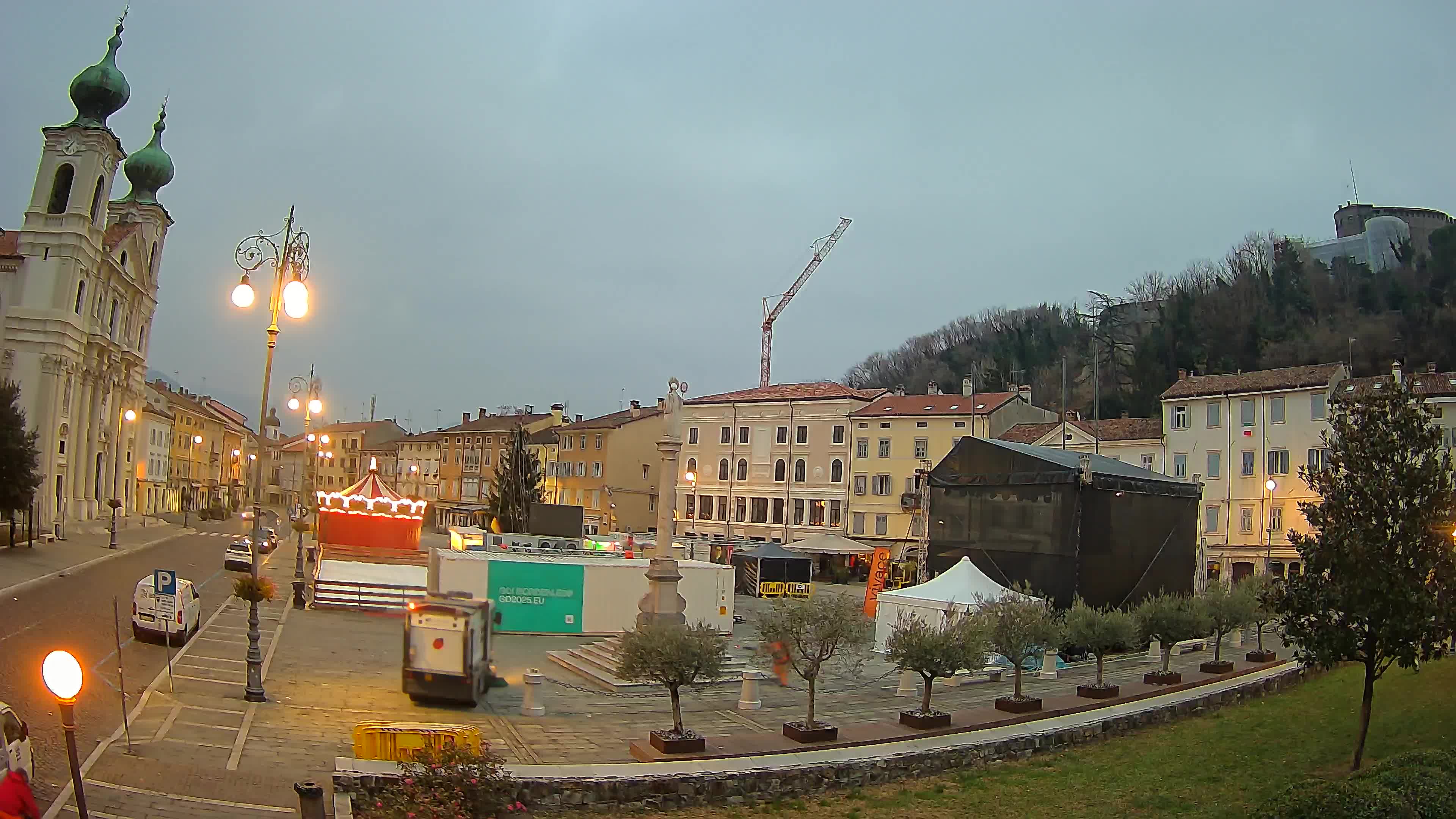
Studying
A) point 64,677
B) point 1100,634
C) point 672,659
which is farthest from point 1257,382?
point 64,677

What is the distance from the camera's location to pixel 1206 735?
1608cm

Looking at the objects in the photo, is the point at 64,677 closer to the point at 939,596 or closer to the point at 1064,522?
the point at 939,596

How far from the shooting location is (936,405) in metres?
57.5

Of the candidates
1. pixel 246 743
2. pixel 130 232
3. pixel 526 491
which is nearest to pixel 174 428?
pixel 130 232

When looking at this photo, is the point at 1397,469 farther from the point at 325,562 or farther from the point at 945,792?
the point at 325,562

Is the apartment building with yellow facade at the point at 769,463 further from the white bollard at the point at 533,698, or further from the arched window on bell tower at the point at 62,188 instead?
the white bollard at the point at 533,698

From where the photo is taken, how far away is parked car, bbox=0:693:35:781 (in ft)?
25.8

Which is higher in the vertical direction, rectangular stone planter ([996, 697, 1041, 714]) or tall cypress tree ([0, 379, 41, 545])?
tall cypress tree ([0, 379, 41, 545])

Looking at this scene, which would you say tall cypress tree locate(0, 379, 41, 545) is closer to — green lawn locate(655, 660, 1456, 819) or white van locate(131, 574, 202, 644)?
white van locate(131, 574, 202, 644)

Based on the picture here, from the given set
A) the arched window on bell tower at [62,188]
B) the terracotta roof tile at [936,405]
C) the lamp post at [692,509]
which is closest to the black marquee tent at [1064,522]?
the terracotta roof tile at [936,405]

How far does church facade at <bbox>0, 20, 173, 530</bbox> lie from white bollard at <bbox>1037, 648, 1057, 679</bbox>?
130 ft

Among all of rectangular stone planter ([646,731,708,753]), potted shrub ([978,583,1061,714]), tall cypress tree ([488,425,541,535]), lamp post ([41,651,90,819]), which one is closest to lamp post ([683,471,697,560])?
tall cypress tree ([488,425,541,535])

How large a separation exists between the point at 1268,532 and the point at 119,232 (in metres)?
67.7

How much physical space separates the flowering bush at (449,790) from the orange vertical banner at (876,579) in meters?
24.1
